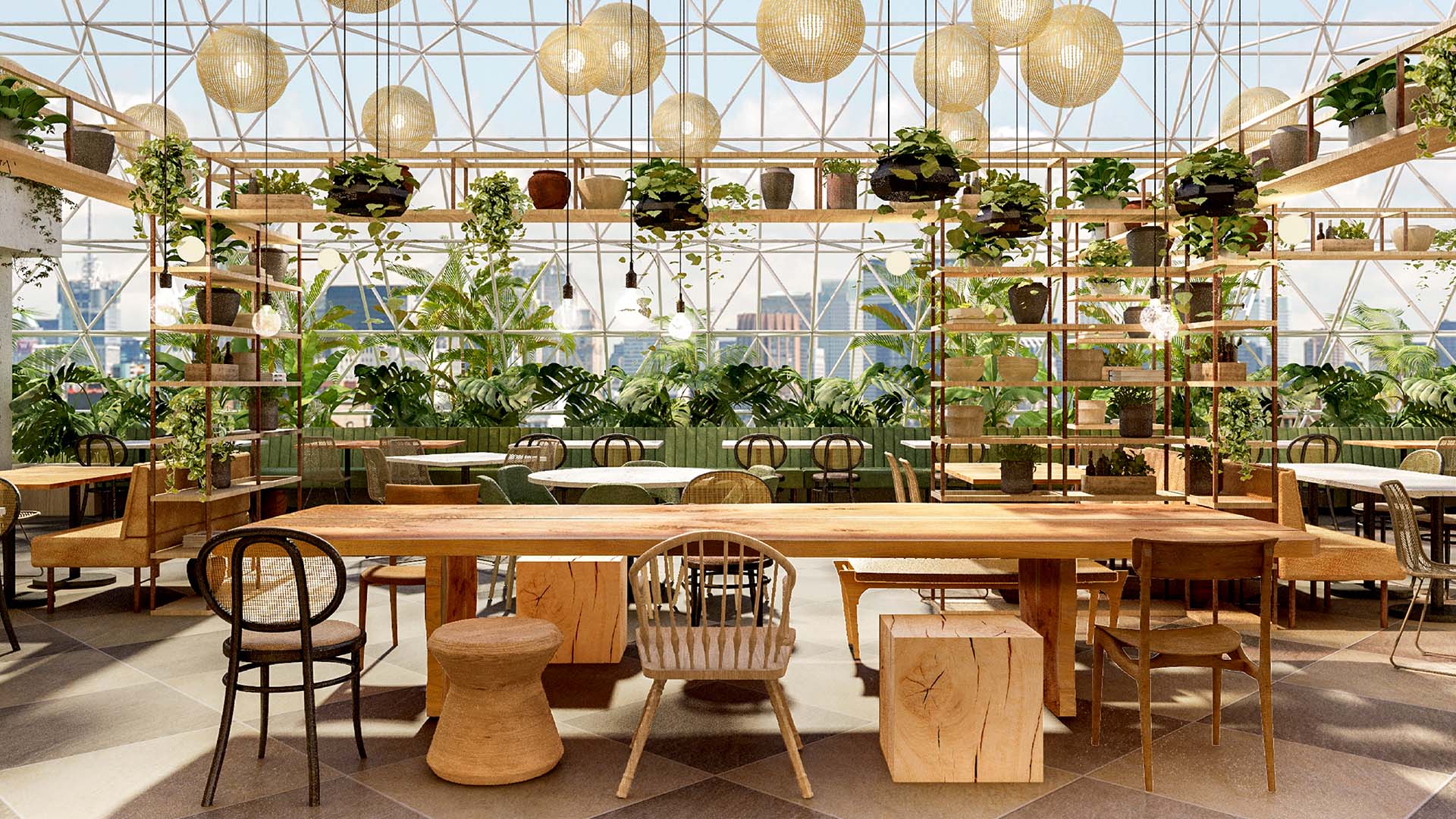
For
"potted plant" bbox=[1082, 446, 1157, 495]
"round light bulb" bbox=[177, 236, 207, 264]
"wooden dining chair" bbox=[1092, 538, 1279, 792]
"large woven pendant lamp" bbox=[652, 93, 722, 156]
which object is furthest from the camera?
"large woven pendant lamp" bbox=[652, 93, 722, 156]

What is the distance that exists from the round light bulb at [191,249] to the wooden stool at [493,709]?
12.3ft

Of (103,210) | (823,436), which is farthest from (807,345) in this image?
(103,210)

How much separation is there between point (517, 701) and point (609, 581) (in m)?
1.38

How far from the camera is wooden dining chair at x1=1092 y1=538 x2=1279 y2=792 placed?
309 centimetres

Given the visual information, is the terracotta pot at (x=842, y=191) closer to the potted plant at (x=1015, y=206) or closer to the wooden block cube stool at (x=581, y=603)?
the potted plant at (x=1015, y=206)

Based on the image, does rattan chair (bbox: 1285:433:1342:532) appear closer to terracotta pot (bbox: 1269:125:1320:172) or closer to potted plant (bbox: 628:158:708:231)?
terracotta pot (bbox: 1269:125:1320:172)

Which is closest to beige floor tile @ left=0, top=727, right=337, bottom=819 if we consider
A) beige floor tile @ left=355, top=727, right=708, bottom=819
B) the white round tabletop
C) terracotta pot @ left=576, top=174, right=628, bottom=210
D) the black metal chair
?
beige floor tile @ left=355, top=727, right=708, bottom=819

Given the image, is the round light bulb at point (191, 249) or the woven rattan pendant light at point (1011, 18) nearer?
the woven rattan pendant light at point (1011, 18)

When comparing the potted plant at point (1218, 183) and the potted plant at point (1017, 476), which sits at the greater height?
the potted plant at point (1218, 183)

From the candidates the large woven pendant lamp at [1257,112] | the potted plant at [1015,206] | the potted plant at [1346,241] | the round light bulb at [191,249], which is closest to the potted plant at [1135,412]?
the potted plant at [1015,206]

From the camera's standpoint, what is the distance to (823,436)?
9789mm

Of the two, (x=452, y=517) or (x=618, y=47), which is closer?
(x=452, y=517)

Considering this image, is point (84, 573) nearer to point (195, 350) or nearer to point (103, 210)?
point (195, 350)

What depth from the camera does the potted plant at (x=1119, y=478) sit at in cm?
564
